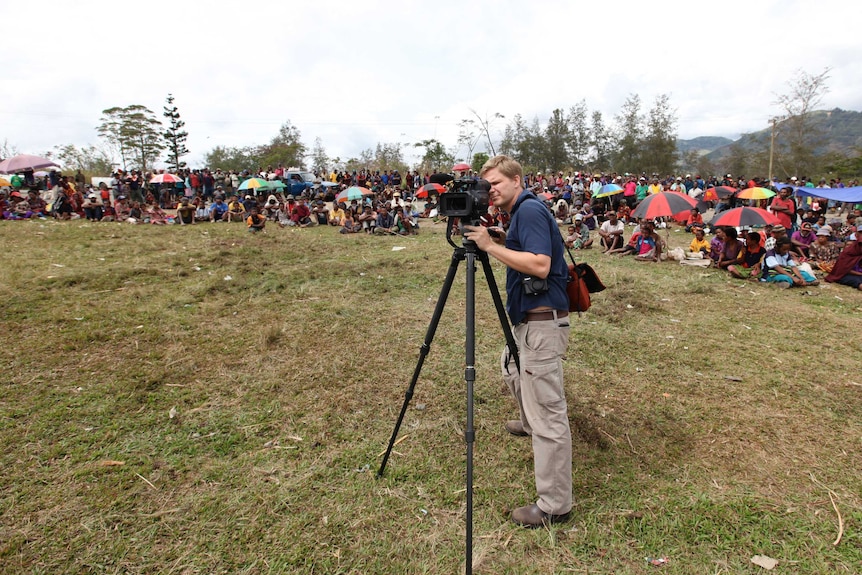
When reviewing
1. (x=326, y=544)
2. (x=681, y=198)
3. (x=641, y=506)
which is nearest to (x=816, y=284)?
(x=681, y=198)

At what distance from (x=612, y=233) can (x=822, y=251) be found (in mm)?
3860

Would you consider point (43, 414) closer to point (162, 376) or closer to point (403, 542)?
point (162, 376)

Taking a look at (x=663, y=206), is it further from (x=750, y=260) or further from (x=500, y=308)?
(x=500, y=308)

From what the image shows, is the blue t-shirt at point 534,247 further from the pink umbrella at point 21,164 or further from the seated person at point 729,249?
the pink umbrella at point 21,164

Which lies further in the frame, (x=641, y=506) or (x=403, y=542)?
(x=641, y=506)

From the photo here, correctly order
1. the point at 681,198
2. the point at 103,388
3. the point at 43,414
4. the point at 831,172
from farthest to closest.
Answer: the point at 831,172
the point at 681,198
the point at 103,388
the point at 43,414

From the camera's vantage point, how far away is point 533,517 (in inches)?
95.7

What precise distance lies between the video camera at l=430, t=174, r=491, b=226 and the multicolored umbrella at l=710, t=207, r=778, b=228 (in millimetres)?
7460

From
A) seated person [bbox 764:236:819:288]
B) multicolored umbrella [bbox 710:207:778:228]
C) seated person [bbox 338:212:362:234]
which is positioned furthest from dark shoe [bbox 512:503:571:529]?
seated person [bbox 338:212:362:234]

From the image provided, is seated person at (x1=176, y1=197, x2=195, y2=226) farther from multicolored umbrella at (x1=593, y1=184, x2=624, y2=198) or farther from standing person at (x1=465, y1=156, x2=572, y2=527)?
standing person at (x1=465, y1=156, x2=572, y2=527)

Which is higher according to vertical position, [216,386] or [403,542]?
[216,386]

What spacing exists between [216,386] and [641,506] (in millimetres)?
3331

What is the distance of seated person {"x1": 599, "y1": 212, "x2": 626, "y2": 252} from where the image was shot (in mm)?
10477

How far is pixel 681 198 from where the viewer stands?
934cm
